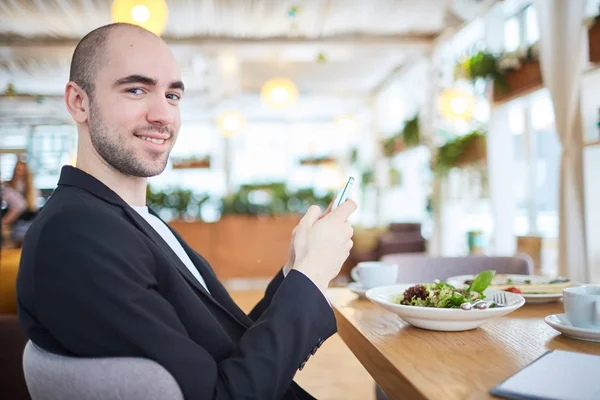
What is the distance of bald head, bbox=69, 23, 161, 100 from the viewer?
1086mm

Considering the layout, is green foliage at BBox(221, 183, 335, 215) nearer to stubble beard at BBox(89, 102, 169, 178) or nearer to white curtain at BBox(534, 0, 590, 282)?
white curtain at BBox(534, 0, 590, 282)

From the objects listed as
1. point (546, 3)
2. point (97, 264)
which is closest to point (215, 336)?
point (97, 264)

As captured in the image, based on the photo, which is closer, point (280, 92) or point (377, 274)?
point (377, 274)

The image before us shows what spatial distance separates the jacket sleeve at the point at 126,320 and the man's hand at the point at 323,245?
116 millimetres

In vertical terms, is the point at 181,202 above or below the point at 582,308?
above

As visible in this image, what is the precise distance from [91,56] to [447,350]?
0.91 metres

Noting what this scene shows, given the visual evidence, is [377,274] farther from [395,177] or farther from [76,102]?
[395,177]

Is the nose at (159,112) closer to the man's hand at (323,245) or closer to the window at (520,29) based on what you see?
the man's hand at (323,245)

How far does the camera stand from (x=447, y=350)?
1023 mm

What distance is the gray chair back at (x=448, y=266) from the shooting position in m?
2.21

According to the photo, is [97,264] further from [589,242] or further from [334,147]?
[334,147]

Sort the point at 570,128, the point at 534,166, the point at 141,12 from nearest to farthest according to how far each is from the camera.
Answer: the point at 141,12 → the point at 570,128 → the point at 534,166

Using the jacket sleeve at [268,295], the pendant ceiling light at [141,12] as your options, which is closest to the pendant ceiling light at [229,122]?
the pendant ceiling light at [141,12]

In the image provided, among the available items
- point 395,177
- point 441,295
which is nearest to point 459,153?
point 395,177
